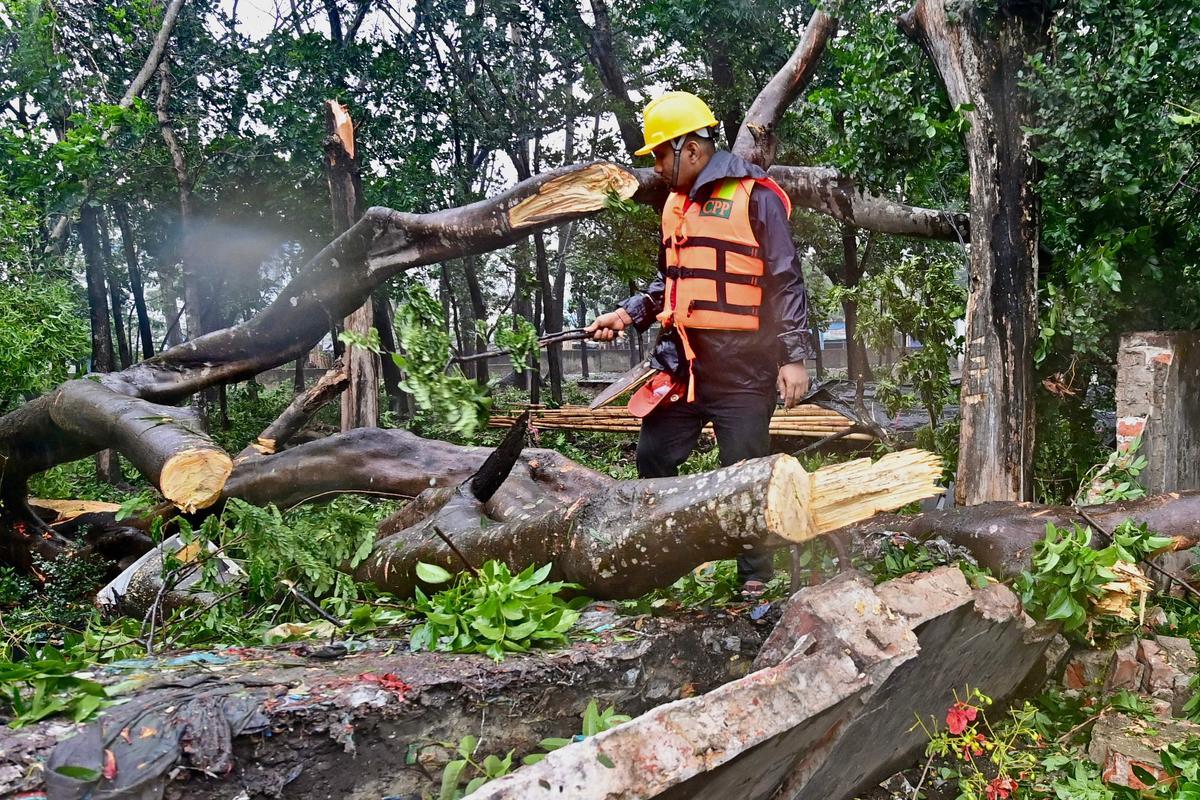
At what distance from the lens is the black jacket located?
342 centimetres

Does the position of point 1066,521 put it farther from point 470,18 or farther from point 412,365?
point 470,18

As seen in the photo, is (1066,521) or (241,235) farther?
(241,235)

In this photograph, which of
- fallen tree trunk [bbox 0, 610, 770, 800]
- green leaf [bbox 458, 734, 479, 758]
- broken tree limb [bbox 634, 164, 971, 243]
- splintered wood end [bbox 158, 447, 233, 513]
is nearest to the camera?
fallen tree trunk [bbox 0, 610, 770, 800]

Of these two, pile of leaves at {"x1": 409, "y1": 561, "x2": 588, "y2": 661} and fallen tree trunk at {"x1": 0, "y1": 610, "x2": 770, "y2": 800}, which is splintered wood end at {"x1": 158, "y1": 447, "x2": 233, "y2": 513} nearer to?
fallen tree trunk at {"x1": 0, "y1": 610, "x2": 770, "y2": 800}

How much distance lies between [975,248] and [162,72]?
1075 cm

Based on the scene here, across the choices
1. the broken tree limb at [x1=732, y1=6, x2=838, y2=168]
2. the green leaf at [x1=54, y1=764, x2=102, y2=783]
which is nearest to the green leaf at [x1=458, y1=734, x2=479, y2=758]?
the green leaf at [x1=54, y1=764, x2=102, y2=783]

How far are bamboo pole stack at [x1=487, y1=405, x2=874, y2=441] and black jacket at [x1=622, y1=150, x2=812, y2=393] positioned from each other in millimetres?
3182

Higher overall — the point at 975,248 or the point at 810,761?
the point at 975,248

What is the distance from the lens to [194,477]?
4.29m

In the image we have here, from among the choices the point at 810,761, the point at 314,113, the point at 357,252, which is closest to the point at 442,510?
the point at 810,761

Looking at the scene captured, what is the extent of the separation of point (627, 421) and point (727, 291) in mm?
6175

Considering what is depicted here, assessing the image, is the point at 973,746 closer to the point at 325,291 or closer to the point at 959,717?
the point at 959,717

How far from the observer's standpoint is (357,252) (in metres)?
5.93

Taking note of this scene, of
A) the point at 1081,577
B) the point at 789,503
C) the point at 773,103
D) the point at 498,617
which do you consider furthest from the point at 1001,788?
the point at 773,103
